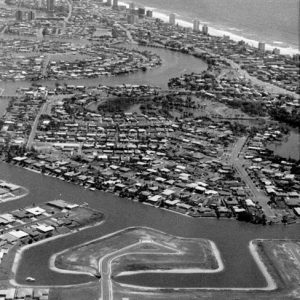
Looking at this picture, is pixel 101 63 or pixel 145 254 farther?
pixel 101 63

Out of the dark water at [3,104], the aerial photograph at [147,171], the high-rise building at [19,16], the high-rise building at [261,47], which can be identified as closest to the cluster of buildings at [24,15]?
the high-rise building at [19,16]

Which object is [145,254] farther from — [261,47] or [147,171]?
[261,47]

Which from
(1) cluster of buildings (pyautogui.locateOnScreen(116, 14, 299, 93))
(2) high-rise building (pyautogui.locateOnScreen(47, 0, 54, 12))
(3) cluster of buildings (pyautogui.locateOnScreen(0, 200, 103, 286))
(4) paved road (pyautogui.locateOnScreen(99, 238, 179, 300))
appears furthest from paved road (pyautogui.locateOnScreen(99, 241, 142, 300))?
(2) high-rise building (pyautogui.locateOnScreen(47, 0, 54, 12))

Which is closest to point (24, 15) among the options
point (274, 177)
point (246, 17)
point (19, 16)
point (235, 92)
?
point (19, 16)

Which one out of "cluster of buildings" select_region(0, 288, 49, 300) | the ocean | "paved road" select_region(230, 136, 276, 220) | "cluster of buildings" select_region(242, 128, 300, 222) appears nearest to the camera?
"cluster of buildings" select_region(0, 288, 49, 300)

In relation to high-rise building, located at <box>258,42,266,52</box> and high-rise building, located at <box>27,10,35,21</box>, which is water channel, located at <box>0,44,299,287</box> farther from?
high-rise building, located at <box>27,10,35,21</box>

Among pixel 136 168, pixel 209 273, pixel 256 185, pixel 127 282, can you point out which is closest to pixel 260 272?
pixel 209 273
